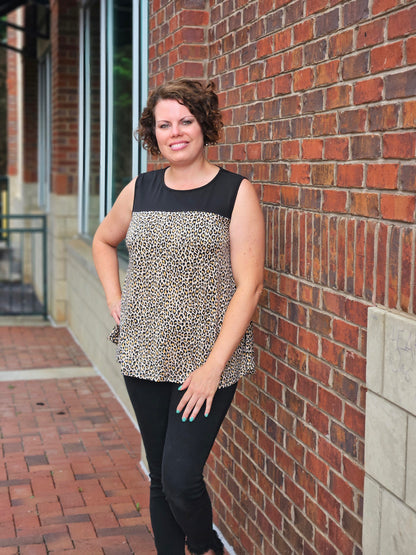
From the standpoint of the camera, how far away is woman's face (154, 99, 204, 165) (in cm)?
288

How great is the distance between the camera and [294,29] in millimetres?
3021

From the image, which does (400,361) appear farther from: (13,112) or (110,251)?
(13,112)

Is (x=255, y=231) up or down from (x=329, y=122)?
down

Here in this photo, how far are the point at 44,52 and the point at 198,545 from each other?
10.6 metres

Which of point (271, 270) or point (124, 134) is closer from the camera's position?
point (271, 270)

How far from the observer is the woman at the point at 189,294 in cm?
282

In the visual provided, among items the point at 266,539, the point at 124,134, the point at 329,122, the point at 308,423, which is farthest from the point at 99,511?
the point at 124,134

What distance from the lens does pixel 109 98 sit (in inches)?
302

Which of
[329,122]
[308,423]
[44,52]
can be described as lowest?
[308,423]

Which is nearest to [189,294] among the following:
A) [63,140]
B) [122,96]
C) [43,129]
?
[122,96]

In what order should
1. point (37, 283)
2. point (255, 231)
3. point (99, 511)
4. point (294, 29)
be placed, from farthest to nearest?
point (37, 283) < point (99, 511) < point (294, 29) < point (255, 231)

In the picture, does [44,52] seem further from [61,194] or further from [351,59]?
[351,59]

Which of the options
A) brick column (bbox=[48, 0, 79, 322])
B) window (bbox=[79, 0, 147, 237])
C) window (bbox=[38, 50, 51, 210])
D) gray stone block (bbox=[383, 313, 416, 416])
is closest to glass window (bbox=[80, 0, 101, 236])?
window (bbox=[79, 0, 147, 237])

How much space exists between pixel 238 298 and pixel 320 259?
0.32 meters
